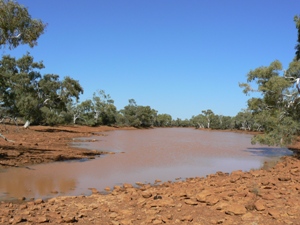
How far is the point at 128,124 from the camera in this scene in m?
78.6

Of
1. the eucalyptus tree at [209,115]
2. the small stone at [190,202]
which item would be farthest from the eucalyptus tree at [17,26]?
the eucalyptus tree at [209,115]

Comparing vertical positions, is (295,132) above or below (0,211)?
above

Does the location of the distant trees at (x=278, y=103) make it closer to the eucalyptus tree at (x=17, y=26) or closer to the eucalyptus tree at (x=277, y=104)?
the eucalyptus tree at (x=277, y=104)

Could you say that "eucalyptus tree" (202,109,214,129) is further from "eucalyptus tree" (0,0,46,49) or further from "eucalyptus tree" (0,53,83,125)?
"eucalyptus tree" (0,0,46,49)

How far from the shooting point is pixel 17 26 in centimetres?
1142

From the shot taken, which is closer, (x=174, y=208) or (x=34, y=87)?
(x=174, y=208)

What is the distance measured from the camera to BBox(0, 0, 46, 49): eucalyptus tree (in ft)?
35.5

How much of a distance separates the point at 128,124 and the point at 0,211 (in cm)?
7246

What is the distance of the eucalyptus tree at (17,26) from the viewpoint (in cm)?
1082

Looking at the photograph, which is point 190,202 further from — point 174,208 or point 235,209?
point 235,209

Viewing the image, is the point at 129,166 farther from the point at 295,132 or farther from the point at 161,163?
the point at 295,132

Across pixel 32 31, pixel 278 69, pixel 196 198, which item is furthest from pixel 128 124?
pixel 196 198

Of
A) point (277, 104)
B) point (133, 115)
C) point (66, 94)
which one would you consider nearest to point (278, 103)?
point (277, 104)

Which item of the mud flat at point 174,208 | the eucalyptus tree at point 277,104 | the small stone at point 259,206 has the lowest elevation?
the mud flat at point 174,208
